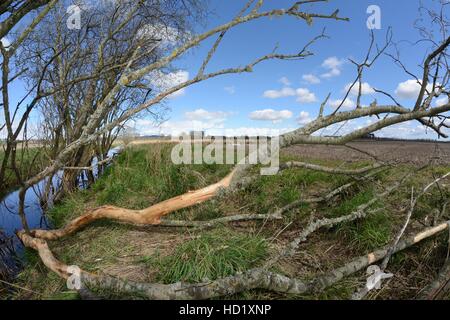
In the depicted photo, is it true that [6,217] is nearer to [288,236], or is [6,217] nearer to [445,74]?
[288,236]

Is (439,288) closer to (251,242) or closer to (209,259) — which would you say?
(251,242)

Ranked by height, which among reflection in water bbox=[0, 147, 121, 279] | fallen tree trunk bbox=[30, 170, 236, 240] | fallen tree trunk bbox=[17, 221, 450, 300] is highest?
fallen tree trunk bbox=[30, 170, 236, 240]

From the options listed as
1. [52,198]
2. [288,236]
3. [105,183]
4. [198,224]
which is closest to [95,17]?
[105,183]

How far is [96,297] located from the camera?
3.00 metres

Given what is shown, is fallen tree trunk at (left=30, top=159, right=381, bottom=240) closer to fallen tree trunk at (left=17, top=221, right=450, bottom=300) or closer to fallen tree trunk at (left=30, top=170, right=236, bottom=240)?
fallen tree trunk at (left=30, top=170, right=236, bottom=240)

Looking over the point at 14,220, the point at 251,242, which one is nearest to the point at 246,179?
the point at 251,242

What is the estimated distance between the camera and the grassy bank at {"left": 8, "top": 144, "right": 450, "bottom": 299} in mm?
3176

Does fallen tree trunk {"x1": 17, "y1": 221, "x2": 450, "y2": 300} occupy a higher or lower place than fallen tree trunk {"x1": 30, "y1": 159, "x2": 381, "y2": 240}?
lower

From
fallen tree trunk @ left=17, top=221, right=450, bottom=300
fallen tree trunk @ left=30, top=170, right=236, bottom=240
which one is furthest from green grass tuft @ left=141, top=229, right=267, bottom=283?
fallen tree trunk @ left=30, top=170, right=236, bottom=240

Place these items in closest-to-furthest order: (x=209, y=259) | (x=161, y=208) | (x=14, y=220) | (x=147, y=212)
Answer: (x=209, y=259) < (x=161, y=208) < (x=147, y=212) < (x=14, y=220)

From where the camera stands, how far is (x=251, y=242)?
3500mm

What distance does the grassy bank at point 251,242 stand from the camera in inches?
125

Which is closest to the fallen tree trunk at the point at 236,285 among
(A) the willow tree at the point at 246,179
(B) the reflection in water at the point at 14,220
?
(A) the willow tree at the point at 246,179

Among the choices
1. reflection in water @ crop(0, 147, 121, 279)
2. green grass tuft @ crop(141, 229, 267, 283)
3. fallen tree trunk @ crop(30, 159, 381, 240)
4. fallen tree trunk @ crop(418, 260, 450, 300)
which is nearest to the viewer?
fallen tree trunk @ crop(418, 260, 450, 300)
